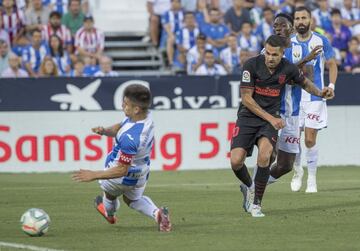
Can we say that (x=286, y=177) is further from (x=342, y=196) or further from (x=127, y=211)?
(x=127, y=211)

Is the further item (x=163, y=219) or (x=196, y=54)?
(x=196, y=54)

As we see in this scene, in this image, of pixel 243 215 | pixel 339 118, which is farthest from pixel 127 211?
pixel 339 118

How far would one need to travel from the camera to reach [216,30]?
24016 millimetres

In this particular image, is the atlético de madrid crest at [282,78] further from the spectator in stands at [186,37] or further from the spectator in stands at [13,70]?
the spectator in stands at [186,37]

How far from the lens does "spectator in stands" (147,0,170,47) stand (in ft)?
79.7

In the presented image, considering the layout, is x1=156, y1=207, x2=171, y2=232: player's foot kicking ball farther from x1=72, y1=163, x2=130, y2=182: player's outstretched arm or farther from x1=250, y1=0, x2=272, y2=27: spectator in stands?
x1=250, y1=0, x2=272, y2=27: spectator in stands

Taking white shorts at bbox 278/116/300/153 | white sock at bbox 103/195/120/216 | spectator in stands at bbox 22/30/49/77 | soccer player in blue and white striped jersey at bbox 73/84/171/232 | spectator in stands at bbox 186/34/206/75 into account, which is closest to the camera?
soccer player in blue and white striped jersey at bbox 73/84/171/232

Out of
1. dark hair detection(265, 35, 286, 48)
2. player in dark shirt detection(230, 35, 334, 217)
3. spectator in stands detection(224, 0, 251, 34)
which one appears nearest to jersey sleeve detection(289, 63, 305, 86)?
player in dark shirt detection(230, 35, 334, 217)

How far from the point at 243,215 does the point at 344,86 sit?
8.56 meters

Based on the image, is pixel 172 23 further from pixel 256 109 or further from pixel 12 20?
pixel 256 109

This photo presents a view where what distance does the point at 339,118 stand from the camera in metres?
20.3

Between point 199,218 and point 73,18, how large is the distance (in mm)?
12524

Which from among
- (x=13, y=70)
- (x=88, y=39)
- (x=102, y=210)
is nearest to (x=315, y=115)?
(x=102, y=210)

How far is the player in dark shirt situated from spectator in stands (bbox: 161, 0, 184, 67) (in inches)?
461
